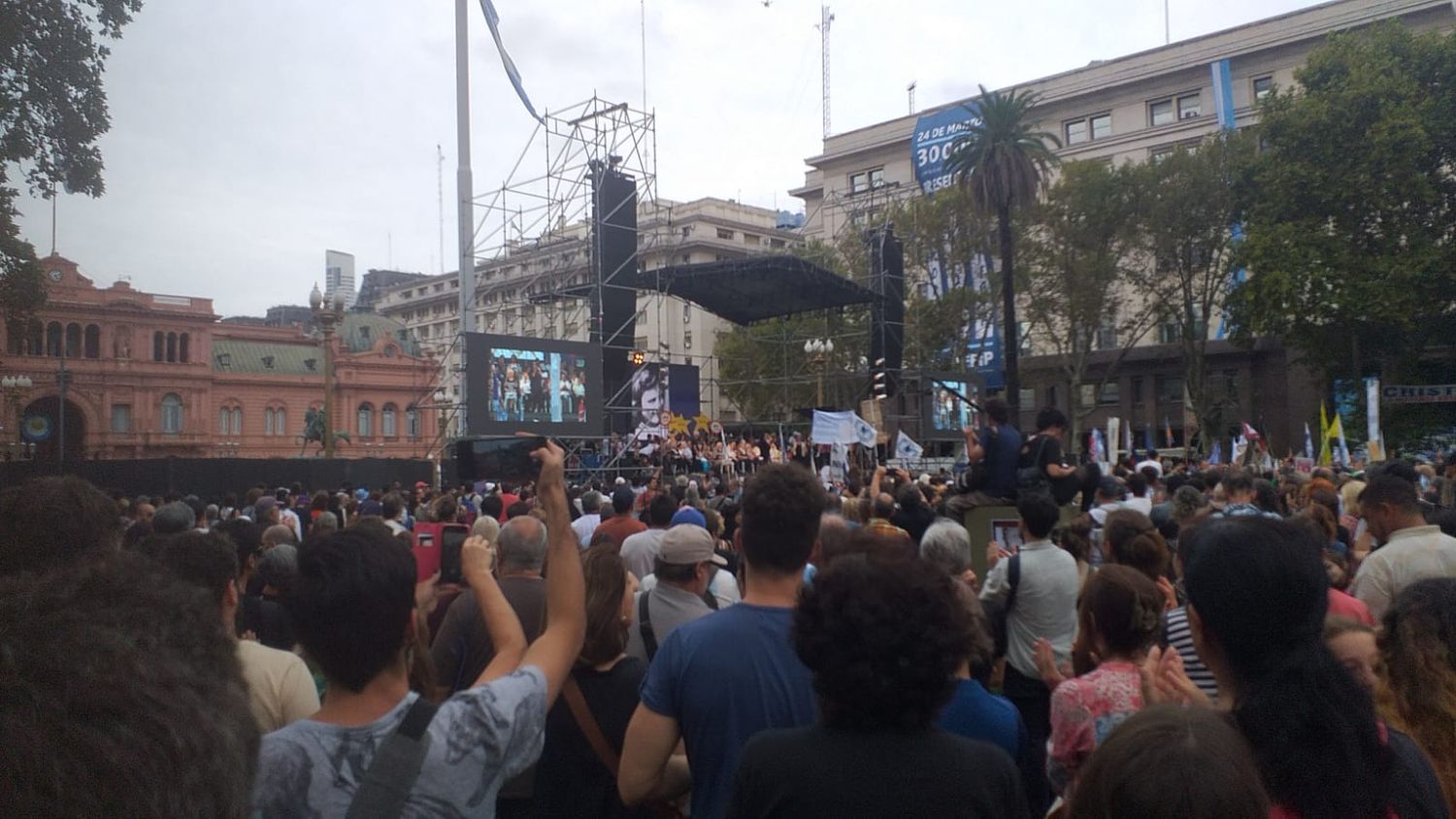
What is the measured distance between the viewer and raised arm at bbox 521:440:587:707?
2254 millimetres

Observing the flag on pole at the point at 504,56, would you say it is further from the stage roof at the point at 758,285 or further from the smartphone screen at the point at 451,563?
the smartphone screen at the point at 451,563

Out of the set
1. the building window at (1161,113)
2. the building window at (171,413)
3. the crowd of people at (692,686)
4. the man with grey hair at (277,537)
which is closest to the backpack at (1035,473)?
the crowd of people at (692,686)

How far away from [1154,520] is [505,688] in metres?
6.25

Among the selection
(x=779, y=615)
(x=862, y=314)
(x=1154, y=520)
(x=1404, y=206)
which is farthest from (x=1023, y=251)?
(x=779, y=615)

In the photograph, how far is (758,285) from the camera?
26.9 metres

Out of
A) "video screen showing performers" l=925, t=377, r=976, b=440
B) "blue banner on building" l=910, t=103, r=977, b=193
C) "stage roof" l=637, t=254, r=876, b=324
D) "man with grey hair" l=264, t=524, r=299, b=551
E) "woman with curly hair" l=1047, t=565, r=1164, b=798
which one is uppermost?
"blue banner on building" l=910, t=103, r=977, b=193

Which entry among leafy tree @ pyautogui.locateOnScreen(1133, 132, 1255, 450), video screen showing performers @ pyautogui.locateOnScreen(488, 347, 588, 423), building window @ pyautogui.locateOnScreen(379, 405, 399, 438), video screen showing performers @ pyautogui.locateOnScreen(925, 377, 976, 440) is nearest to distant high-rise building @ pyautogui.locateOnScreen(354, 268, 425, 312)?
building window @ pyautogui.locateOnScreen(379, 405, 399, 438)

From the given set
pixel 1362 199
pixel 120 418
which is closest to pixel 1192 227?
pixel 1362 199

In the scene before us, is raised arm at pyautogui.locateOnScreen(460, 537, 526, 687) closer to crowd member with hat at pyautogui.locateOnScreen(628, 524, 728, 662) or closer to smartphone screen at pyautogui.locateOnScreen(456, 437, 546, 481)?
smartphone screen at pyautogui.locateOnScreen(456, 437, 546, 481)

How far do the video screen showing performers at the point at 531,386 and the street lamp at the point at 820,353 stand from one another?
950 cm

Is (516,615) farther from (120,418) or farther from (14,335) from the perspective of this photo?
(120,418)

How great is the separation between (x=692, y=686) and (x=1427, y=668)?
1926 mm

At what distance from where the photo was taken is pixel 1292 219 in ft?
112

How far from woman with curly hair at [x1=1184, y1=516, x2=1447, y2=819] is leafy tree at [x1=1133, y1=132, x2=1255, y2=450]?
38252 mm
